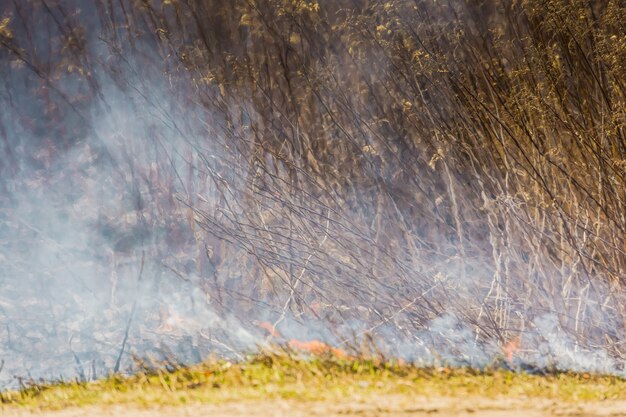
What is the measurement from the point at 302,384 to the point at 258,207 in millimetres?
2257

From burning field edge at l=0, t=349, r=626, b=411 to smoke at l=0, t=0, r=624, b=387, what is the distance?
17.7 inches

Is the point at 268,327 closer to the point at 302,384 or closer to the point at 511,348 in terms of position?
the point at 302,384

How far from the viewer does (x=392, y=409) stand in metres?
5.12

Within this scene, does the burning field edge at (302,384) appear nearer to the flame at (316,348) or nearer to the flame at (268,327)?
the flame at (316,348)

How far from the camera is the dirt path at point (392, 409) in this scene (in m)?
5.07

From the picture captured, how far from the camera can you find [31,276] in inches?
348

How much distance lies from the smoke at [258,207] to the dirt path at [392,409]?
1.00 metres

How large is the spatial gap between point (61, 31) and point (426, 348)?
5.09 m

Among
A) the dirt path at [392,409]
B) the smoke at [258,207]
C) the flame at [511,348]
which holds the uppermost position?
the smoke at [258,207]

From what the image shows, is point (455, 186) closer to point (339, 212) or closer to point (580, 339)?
point (339, 212)

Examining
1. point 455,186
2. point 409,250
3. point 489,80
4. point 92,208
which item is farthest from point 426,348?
point 92,208

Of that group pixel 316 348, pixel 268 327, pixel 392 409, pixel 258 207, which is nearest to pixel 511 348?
pixel 316 348

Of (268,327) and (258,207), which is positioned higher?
(258,207)

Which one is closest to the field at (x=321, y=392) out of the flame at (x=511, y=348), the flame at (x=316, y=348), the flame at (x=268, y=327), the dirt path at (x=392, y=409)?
the dirt path at (x=392, y=409)
